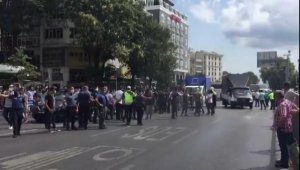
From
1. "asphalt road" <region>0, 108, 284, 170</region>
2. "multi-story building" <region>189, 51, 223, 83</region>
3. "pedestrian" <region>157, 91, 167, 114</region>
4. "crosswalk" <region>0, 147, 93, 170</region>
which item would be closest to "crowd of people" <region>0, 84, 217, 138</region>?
"asphalt road" <region>0, 108, 284, 170</region>

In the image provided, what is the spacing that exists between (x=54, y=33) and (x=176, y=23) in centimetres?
6363

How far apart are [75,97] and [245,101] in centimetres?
2594

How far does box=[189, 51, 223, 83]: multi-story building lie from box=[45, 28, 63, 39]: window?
108m

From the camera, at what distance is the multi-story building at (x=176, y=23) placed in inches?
4178

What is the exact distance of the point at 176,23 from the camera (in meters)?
120

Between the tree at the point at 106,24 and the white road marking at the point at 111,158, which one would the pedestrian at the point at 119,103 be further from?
the tree at the point at 106,24

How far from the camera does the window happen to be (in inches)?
2305

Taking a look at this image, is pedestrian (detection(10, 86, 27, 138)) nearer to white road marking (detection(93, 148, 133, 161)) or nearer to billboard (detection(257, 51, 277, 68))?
white road marking (detection(93, 148, 133, 161))

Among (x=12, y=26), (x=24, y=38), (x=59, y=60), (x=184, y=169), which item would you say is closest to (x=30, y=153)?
(x=184, y=169)

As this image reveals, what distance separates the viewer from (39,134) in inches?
707

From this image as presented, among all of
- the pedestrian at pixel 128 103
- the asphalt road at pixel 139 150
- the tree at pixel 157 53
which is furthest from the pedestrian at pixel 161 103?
the tree at pixel 157 53

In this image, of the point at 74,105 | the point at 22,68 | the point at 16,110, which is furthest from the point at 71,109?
the point at 22,68

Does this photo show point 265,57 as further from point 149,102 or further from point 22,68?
point 149,102

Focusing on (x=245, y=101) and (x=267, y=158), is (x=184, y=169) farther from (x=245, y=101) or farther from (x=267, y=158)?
(x=245, y=101)
